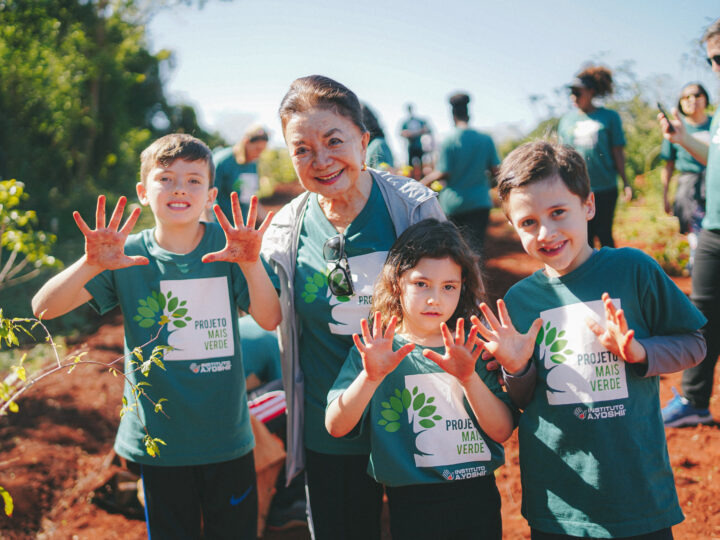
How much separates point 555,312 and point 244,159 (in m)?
4.62

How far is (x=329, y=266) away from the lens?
199cm

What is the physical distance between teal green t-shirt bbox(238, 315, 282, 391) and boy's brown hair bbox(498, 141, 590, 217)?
2.27 m

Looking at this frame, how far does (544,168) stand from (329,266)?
78cm

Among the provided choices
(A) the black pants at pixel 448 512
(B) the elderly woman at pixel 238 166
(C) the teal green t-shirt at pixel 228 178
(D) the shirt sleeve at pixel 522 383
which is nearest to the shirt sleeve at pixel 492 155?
(B) the elderly woman at pixel 238 166

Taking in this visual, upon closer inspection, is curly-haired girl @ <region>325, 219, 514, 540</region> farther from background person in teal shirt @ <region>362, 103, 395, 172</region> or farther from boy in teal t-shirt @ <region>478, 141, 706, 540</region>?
background person in teal shirt @ <region>362, 103, 395, 172</region>

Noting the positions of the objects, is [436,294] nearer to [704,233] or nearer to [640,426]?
[640,426]

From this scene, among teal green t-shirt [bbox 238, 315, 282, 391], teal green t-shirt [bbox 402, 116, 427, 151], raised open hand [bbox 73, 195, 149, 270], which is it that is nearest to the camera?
raised open hand [bbox 73, 195, 149, 270]

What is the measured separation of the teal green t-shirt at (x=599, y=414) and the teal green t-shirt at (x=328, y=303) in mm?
604

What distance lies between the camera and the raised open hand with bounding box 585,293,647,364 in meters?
1.52

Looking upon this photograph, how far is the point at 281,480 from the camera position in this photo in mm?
3240

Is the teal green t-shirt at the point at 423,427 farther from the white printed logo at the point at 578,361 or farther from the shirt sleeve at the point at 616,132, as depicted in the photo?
the shirt sleeve at the point at 616,132

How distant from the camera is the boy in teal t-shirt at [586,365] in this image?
1.58m

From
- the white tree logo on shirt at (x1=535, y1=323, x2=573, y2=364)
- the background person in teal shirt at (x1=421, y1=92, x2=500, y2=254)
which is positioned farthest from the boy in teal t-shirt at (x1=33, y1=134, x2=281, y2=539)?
the background person in teal shirt at (x1=421, y1=92, x2=500, y2=254)

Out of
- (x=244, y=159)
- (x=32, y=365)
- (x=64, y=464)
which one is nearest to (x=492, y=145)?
(x=244, y=159)
